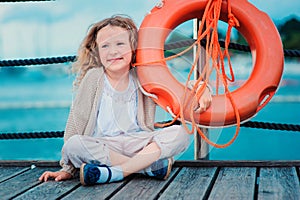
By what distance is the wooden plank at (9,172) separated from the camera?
1916mm

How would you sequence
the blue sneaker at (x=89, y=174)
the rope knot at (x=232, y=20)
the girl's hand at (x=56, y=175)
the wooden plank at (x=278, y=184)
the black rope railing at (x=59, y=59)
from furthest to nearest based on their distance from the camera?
the black rope railing at (x=59, y=59)
the rope knot at (x=232, y=20)
the girl's hand at (x=56, y=175)
the blue sneaker at (x=89, y=174)
the wooden plank at (x=278, y=184)

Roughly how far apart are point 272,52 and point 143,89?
448 mm

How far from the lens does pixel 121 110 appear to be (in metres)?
1.86

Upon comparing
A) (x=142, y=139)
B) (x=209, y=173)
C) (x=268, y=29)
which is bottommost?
(x=209, y=173)

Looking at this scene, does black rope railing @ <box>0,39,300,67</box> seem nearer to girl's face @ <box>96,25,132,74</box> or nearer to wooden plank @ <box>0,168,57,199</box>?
girl's face @ <box>96,25,132,74</box>

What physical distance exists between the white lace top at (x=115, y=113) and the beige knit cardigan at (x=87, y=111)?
0.02 meters

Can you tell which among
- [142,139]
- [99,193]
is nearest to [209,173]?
[142,139]

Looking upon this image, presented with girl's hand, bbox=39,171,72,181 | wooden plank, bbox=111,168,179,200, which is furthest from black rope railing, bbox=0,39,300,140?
wooden plank, bbox=111,168,179,200

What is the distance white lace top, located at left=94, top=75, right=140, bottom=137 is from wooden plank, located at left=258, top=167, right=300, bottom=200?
436mm

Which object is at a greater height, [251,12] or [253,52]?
[251,12]

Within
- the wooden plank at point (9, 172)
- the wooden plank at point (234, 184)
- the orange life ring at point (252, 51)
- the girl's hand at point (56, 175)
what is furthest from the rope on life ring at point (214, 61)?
the wooden plank at point (9, 172)

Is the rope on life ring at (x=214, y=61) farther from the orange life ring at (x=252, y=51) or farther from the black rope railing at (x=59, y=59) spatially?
the black rope railing at (x=59, y=59)

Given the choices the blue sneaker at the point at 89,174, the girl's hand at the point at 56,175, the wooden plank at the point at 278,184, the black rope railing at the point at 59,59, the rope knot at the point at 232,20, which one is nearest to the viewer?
the wooden plank at the point at 278,184

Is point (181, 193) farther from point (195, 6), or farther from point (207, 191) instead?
point (195, 6)
